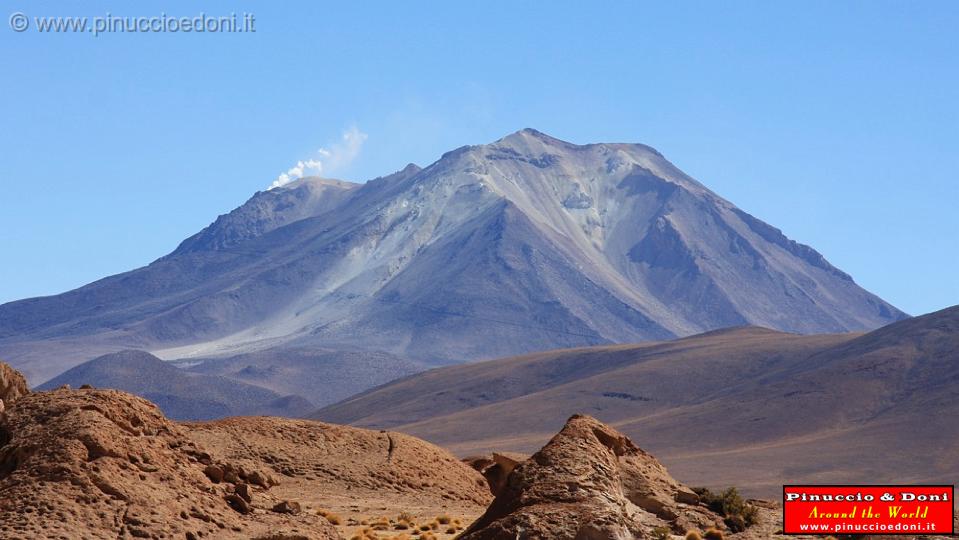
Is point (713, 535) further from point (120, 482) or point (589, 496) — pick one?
point (120, 482)

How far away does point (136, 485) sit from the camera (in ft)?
57.9

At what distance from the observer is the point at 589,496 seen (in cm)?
1798

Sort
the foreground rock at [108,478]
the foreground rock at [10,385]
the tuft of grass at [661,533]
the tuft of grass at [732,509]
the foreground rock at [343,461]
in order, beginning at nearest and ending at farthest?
the foreground rock at [108,478]
the tuft of grass at [661,533]
the tuft of grass at [732,509]
the foreground rock at [10,385]
the foreground rock at [343,461]

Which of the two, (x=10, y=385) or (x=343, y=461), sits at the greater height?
(x=10, y=385)

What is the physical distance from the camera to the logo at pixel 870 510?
750 inches

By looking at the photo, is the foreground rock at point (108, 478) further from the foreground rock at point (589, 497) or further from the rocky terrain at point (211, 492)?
the foreground rock at point (589, 497)

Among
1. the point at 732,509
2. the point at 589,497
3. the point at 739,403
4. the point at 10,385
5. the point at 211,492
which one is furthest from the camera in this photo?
the point at 739,403

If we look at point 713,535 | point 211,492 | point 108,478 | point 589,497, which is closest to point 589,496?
point 589,497

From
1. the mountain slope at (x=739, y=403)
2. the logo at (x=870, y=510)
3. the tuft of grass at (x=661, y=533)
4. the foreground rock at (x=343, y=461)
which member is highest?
the mountain slope at (x=739, y=403)

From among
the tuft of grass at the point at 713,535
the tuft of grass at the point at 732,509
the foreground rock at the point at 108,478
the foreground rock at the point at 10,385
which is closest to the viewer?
the foreground rock at the point at 108,478

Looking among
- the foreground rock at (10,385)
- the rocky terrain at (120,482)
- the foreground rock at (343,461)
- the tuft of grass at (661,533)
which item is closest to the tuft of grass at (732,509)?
the tuft of grass at (661,533)

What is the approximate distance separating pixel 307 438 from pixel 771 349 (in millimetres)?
144409

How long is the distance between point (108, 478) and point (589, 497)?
17.7 feet

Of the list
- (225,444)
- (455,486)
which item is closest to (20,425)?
(225,444)
